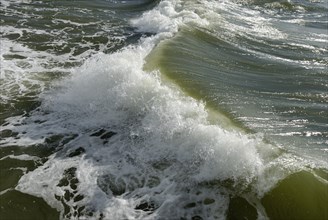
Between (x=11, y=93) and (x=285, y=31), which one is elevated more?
(x=285, y=31)

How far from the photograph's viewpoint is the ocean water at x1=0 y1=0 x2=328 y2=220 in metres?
6.95

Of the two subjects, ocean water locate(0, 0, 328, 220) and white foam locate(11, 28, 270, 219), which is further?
white foam locate(11, 28, 270, 219)

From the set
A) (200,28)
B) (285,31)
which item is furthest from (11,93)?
(285,31)

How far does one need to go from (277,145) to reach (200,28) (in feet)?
27.5

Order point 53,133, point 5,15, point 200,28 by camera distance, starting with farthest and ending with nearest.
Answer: point 5,15
point 200,28
point 53,133

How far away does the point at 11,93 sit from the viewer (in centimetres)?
1021

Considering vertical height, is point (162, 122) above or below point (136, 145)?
above

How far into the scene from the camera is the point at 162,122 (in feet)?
29.0

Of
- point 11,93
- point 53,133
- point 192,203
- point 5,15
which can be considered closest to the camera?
point 192,203

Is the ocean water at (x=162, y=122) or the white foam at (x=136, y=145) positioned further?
the white foam at (x=136, y=145)

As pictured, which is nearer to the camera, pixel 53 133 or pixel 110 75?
pixel 53 133

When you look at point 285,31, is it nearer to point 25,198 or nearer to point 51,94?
point 51,94

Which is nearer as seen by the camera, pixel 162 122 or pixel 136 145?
pixel 136 145

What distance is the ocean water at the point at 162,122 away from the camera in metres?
6.95
